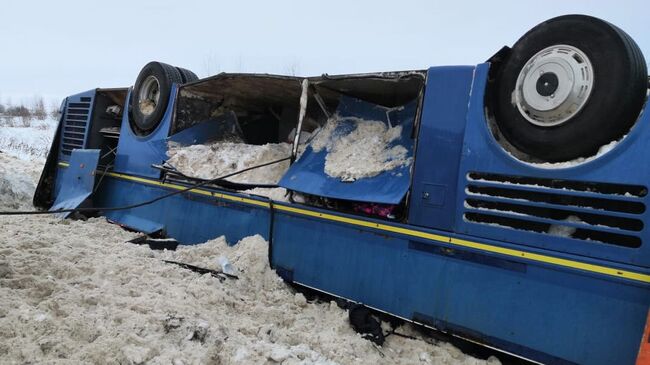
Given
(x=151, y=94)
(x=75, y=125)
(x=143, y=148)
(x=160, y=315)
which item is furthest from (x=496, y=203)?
(x=75, y=125)

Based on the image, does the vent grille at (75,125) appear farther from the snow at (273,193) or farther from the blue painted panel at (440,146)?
the blue painted panel at (440,146)

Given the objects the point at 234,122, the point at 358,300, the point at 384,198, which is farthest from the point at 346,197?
the point at 234,122

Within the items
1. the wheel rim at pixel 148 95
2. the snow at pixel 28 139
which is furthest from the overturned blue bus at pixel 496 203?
the snow at pixel 28 139

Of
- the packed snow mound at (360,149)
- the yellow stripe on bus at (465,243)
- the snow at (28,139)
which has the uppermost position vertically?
the packed snow mound at (360,149)

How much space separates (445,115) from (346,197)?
990 mm

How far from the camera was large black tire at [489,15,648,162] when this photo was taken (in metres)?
2.44

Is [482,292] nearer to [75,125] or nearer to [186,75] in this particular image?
[186,75]

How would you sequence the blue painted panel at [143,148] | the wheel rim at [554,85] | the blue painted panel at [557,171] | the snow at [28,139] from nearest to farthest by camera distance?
the blue painted panel at [557,171] < the wheel rim at [554,85] < the blue painted panel at [143,148] < the snow at [28,139]

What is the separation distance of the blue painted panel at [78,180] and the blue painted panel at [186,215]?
315 millimetres

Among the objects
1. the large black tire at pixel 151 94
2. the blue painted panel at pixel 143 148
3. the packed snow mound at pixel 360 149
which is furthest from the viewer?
the large black tire at pixel 151 94

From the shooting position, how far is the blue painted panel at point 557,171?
2344 mm

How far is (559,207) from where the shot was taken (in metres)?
2.56

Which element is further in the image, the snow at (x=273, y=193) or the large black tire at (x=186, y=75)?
the large black tire at (x=186, y=75)

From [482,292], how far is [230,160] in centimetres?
329
